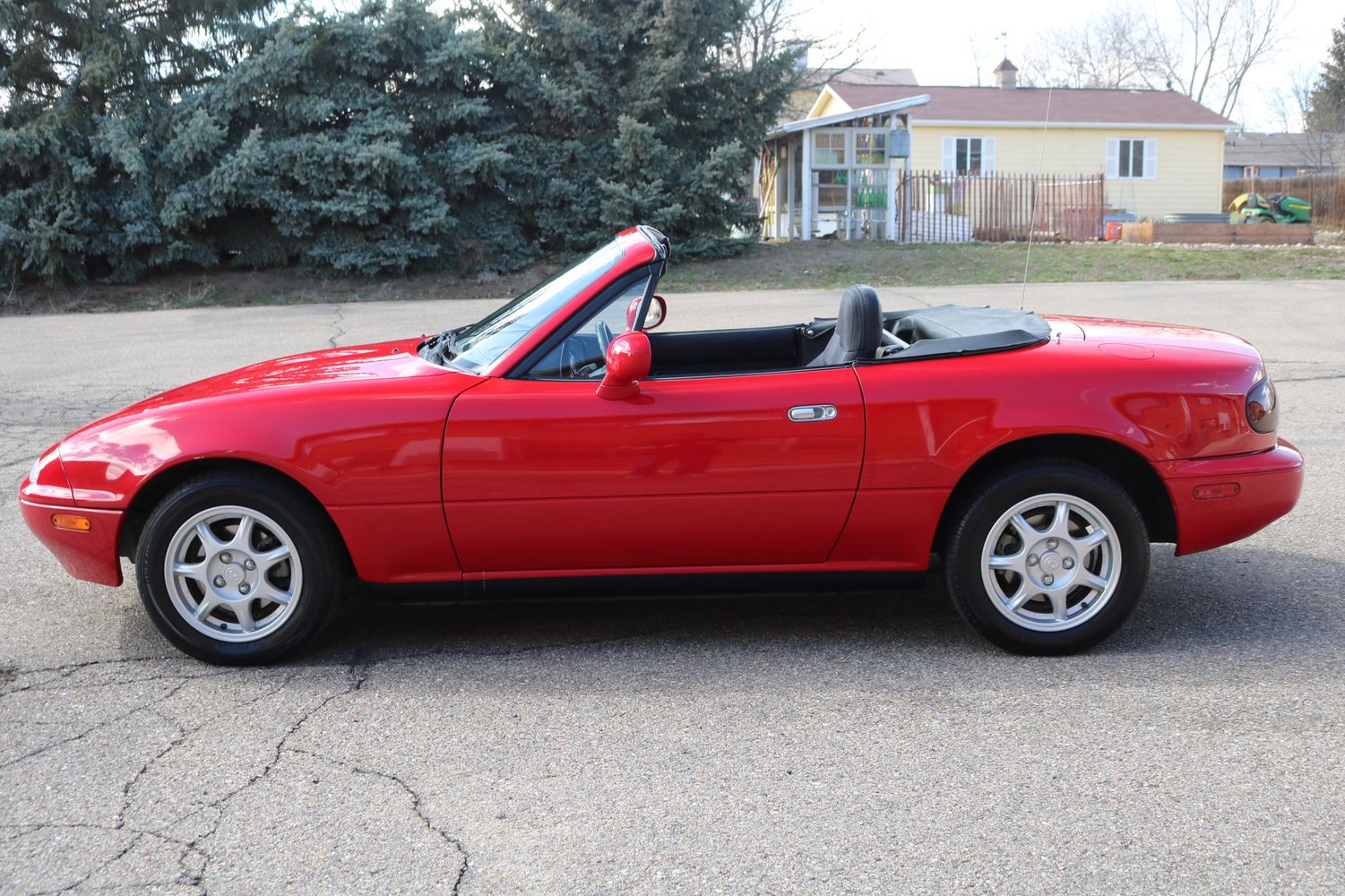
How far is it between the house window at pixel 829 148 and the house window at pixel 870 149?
319 millimetres

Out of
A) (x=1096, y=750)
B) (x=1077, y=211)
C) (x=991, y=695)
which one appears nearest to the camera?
(x=1096, y=750)

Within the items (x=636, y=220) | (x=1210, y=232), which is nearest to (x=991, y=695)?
(x=636, y=220)

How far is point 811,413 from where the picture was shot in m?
3.87

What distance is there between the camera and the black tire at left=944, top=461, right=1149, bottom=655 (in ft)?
12.8

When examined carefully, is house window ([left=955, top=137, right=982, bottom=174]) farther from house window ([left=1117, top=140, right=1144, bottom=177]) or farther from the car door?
the car door

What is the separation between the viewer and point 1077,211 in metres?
26.9

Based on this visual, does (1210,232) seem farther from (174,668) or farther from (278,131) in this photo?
(174,668)

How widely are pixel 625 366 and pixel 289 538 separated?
1.24 m

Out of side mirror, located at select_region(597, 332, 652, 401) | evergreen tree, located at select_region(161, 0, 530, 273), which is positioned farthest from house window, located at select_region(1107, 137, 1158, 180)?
A: side mirror, located at select_region(597, 332, 652, 401)

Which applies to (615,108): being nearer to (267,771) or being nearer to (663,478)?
(663,478)

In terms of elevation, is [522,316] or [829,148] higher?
[829,148]

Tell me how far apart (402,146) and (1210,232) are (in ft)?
54.5

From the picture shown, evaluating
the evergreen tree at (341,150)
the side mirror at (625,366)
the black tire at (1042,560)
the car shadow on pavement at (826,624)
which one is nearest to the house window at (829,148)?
the evergreen tree at (341,150)

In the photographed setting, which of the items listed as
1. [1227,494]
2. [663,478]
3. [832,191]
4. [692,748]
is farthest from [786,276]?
[692,748]
